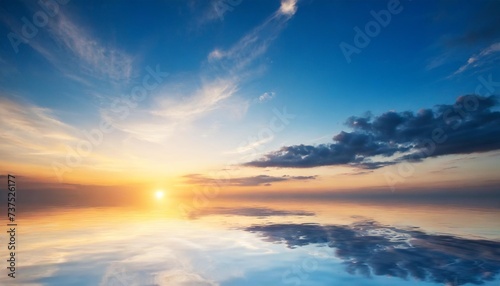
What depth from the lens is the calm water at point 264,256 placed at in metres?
23.0

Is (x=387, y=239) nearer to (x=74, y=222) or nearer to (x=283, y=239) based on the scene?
(x=283, y=239)

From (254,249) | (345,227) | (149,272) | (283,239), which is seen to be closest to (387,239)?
(345,227)

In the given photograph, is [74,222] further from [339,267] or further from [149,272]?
[339,267]

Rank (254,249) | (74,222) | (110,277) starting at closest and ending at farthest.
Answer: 1. (110,277)
2. (254,249)
3. (74,222)

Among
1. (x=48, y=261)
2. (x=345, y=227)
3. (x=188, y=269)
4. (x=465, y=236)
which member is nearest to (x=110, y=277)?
(x=188, y=269)

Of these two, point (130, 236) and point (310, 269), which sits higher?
point (130, 236)

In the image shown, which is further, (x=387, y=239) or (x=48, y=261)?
(x=387, y=239)

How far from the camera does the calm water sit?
2295cm

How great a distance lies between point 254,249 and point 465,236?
96.2 ft

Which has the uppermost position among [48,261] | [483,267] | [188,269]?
A: [48,261]

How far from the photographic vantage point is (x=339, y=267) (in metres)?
25.3

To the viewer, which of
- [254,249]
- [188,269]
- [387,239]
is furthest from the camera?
[387,239]

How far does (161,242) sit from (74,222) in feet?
84.0

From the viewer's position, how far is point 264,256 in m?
28.3
